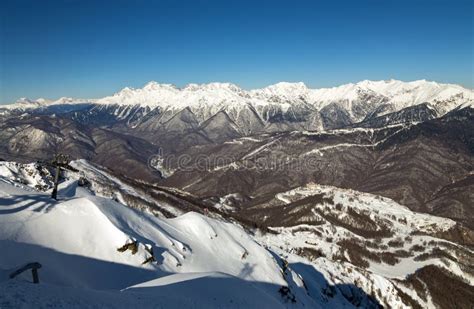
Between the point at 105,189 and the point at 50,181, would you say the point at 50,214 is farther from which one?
the point at 105,189

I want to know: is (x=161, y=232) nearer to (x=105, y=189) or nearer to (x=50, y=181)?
(x=50, y=181)

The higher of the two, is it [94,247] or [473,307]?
[94,247]

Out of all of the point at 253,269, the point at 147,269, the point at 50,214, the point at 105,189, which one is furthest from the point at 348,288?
the point at 105,189

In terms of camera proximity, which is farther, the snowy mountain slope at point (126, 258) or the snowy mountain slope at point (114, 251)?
the snowy mountain slope at point (114, 251)

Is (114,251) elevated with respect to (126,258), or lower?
elevated

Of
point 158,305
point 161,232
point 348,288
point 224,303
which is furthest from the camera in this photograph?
point 348,288

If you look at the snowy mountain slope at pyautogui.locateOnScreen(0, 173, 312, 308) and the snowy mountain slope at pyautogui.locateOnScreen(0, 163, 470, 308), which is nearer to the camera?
the snowy mountain slope at pyautogui.locateOnScreen(0, 163, 470, 308)

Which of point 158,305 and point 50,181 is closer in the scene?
point 158,305

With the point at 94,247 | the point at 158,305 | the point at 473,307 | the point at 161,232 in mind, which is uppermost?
the point at 158,305

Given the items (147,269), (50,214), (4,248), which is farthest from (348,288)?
(4,248)

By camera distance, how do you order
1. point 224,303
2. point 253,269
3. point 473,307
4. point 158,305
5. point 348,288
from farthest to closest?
point 473,307 < point 348,288 < point 253,269 < point 224,303 < point 158,305
